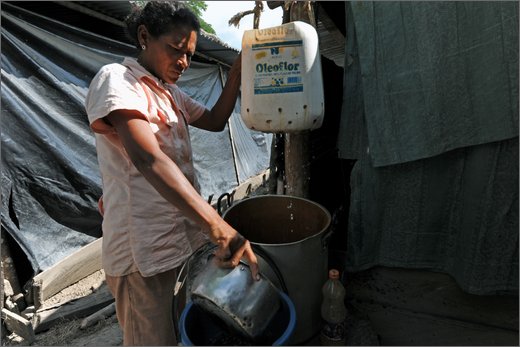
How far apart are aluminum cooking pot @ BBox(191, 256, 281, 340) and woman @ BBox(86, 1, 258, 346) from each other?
8cm

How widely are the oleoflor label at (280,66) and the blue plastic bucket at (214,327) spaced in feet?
3.53

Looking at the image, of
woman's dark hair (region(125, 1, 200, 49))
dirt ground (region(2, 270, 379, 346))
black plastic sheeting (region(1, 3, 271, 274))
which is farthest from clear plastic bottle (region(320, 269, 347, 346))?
black plastic sheeting (region(1, 3, 271, 274))

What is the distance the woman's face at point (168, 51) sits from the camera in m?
1.63

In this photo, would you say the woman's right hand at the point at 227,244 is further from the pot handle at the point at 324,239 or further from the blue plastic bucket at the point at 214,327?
the pot handle at the point at 324,239

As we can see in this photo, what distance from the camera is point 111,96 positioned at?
54.9 inches

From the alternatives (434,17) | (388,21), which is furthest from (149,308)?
(434,17)

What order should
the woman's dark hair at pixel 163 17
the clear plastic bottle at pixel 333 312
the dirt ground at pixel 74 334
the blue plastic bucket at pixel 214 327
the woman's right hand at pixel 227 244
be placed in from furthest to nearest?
the dirt ground at pixel 74 334
the clear plastic bottle at pixel 333 312
the woman's dark hair at pixel 163 17
the blue plastic bucket at pixel 214 327
the woman's right hand at pixel 227 244

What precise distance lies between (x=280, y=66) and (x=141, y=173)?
0.92 meters

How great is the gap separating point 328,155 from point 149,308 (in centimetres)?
190

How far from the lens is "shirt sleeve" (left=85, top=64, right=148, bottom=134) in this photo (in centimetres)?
139

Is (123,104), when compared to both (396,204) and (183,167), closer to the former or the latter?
(183,167)

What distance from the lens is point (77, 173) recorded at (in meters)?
3.79

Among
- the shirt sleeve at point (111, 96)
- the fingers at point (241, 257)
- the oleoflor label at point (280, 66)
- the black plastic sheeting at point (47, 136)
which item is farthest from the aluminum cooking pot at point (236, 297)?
the black plastic sheeting at point (47, 136)

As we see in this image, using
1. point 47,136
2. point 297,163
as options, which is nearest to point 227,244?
point 297,163
